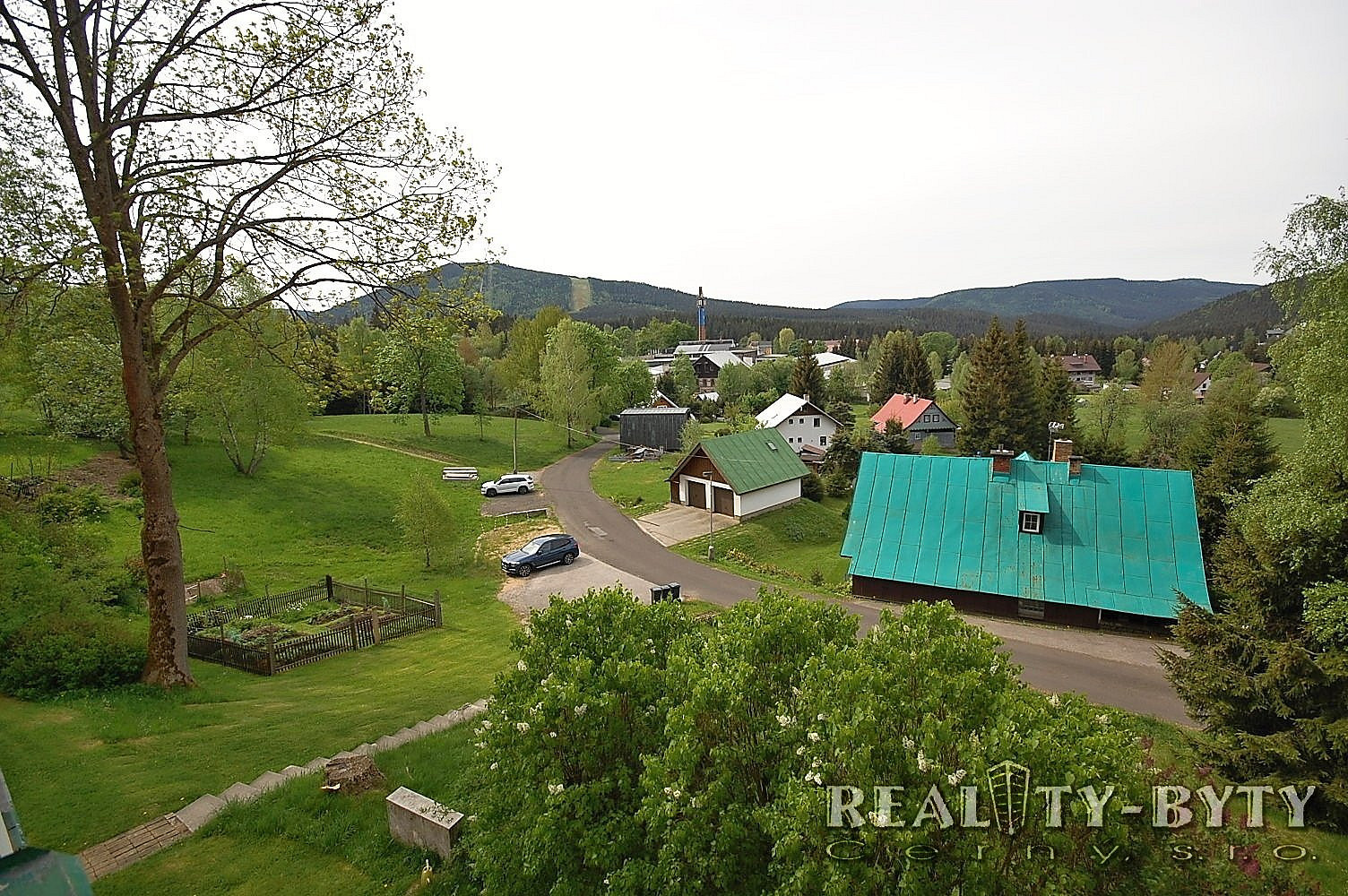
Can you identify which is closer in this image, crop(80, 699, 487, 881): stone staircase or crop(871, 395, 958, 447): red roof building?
crop(80, 699, 487, 881): stone staircase

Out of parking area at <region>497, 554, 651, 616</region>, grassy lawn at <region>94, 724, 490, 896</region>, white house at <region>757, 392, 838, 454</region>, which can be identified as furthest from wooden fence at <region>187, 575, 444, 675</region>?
white house at <region>757, 392, 838, 454</region>

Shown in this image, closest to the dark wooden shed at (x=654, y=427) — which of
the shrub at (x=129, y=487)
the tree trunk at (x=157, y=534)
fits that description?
the shrub at (x=129, y=487)

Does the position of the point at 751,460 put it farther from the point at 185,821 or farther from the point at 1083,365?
the point at 1083,365

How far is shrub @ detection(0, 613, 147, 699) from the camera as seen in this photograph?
11.5 meters

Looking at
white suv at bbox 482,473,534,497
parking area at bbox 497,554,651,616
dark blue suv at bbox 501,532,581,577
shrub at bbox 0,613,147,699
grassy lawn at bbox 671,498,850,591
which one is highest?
shrub at bbox 0,613,147,699

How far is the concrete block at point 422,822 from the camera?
7.67 metres

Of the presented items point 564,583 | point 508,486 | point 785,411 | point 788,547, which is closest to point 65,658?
point 564,583

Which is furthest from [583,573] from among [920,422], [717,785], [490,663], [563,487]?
[920,422]

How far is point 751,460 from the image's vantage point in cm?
3838

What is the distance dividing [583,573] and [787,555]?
11467mm

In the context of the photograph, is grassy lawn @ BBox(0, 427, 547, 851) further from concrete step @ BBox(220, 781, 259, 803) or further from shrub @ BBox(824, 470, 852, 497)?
shrub @ BBox(824, 470, 852, 497)

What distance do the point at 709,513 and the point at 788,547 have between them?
482cm

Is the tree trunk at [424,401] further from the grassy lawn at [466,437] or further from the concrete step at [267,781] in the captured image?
the concrete step at [267,781]

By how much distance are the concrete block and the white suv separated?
32012mm
